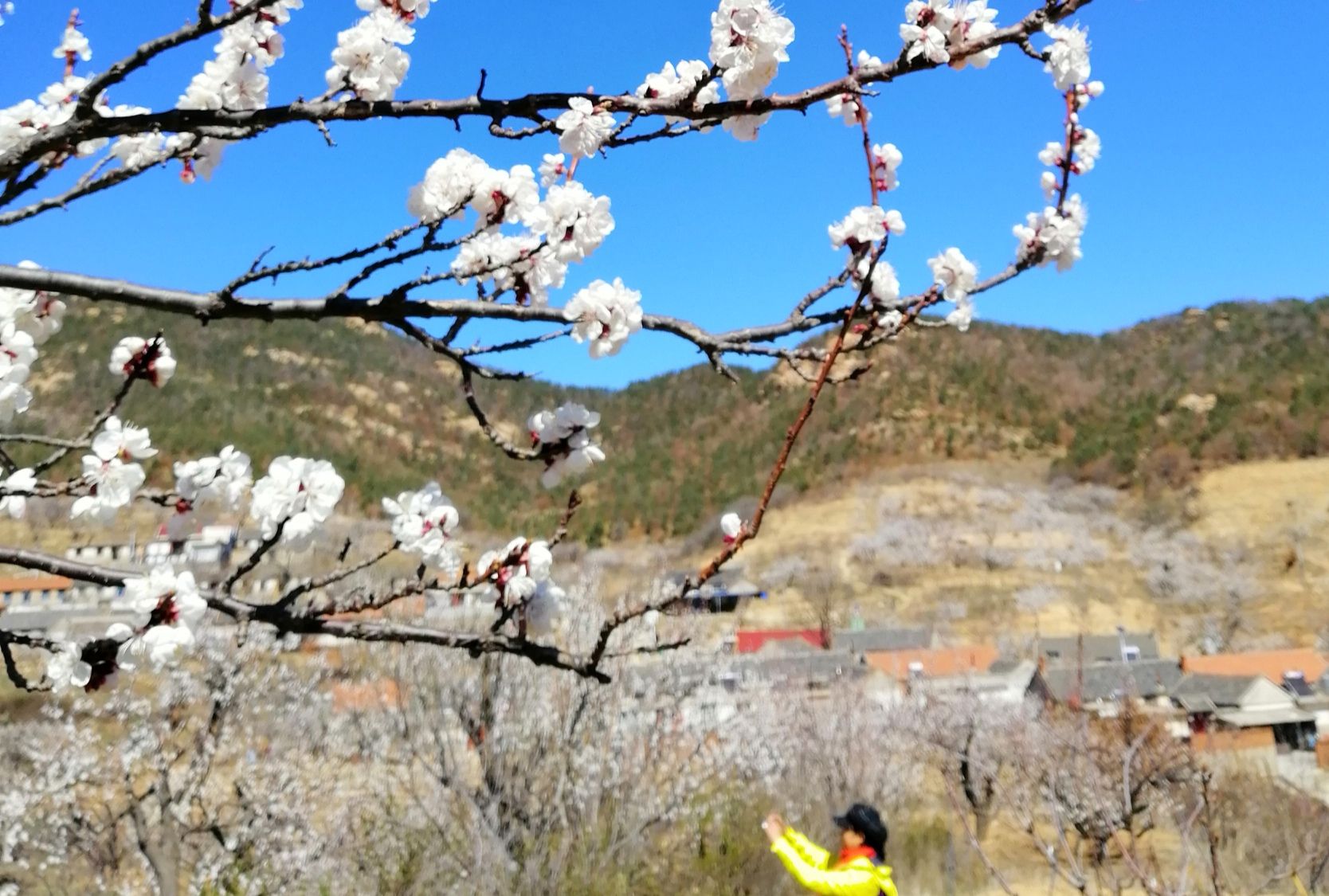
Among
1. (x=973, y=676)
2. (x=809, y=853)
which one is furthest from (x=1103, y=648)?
(x=809, y=853)

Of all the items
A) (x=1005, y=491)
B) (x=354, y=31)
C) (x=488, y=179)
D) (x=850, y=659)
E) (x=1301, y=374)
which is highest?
(x=1301, y=374)

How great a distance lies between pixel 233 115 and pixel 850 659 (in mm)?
20303

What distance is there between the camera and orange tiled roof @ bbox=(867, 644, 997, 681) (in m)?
21.3

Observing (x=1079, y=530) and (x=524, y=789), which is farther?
(x=1079, y=530)

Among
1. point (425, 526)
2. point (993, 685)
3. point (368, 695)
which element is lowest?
point (993, 685)

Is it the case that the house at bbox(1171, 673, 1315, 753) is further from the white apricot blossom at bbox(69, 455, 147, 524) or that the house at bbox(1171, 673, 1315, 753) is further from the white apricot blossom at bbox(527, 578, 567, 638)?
the white apricot blossom at bbox(69, 455, 147, 524)

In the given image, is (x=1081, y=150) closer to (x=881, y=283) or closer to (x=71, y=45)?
(x=881, y=283)

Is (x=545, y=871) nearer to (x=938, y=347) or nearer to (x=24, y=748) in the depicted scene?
(x=24, y=748)

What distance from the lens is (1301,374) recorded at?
154 ft

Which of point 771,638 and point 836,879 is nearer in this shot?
point 836,879

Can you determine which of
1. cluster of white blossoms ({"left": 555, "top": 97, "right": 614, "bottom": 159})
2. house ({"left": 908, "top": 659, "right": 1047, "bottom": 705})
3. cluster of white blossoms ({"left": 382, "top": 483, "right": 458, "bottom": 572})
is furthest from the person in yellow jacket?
house ({"left": 908, "top": 659, "right": 1047, "bottom": 705})

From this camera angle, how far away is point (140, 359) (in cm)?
198

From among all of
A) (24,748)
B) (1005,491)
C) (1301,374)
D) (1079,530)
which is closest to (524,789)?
(24,748)

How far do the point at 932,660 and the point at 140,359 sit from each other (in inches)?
907
